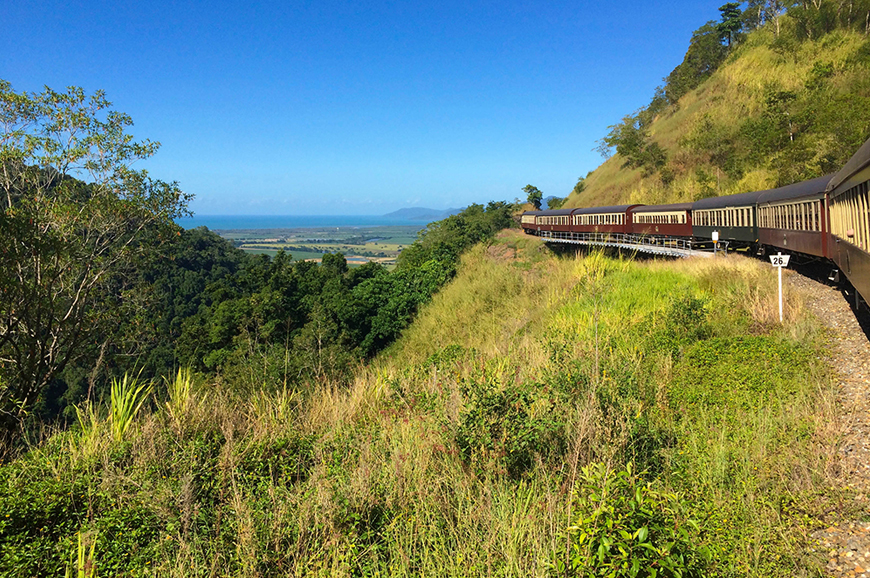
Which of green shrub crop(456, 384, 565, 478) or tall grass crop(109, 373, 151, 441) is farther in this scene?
tall grass crop(109, 373, 151, 441)

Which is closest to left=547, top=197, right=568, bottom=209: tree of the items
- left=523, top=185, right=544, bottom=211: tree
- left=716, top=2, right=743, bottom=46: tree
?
left=523, top=185, right=544, bottom=211: tree

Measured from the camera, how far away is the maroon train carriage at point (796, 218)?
1283 centimetres

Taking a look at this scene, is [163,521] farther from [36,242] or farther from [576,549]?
[36,242]

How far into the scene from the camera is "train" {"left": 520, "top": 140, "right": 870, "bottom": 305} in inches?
313

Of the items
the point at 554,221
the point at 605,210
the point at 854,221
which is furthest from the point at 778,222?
the point at 554,221

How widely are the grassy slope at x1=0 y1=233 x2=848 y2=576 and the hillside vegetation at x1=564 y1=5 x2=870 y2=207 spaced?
86.4 feet

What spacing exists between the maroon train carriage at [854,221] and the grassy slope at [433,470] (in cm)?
144

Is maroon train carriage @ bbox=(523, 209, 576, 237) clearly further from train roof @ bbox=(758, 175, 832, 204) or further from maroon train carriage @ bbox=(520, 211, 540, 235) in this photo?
train roof @ bbox=(758, 175, 832, 204)

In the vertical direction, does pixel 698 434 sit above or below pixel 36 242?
below

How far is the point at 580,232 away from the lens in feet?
110

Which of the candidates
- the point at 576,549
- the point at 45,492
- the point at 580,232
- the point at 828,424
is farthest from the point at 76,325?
the point at 580,232

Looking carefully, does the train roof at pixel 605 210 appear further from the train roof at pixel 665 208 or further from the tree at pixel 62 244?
the tree at pixel 62 244

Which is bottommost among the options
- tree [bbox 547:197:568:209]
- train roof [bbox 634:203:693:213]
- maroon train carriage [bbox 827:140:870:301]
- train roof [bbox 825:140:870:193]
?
maroon train carriage [bbox 827:140:870:301]

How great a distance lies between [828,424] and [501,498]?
357cm
